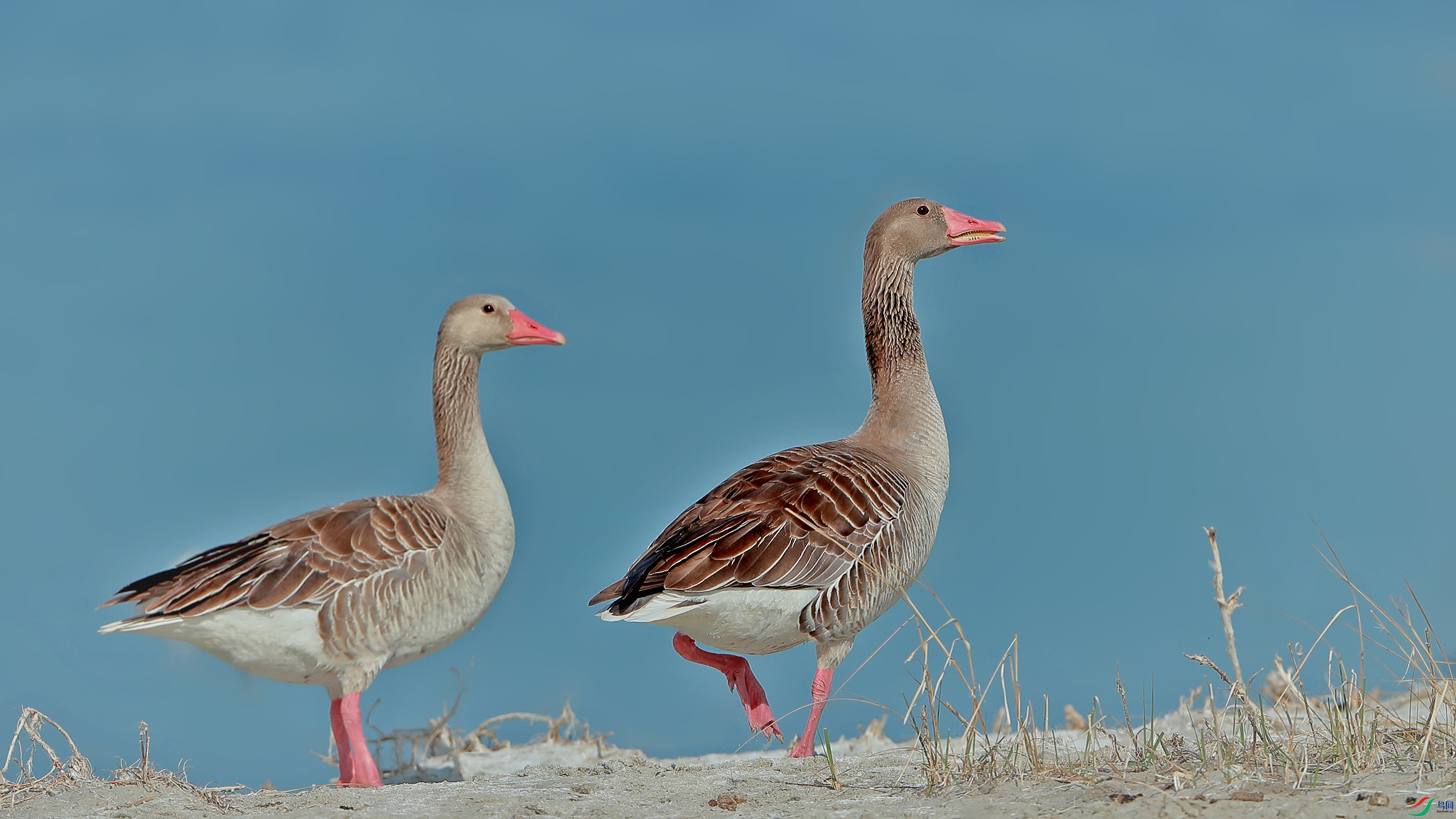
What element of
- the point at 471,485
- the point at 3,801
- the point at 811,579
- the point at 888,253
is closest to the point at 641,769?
the point at 811,579

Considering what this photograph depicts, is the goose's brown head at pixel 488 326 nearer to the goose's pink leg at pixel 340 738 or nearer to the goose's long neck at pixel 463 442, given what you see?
the goose's long neck at pixel 463 442

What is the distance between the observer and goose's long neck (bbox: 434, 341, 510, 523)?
1049 cm

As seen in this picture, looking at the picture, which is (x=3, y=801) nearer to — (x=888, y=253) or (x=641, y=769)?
(x=641, y=769)

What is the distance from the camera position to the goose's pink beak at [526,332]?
1111 centimetres

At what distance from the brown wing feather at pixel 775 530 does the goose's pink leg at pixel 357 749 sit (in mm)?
2104

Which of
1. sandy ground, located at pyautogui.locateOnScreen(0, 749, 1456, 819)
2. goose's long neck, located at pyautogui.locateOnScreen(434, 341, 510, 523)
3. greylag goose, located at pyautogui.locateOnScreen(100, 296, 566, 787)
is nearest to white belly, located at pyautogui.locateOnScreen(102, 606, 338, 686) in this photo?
greylag goose, located at pyautogui.locateOnScreen(100, 296, 566, 787)

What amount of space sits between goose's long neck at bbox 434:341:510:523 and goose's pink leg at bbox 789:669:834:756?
348cm

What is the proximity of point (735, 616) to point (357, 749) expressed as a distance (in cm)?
318

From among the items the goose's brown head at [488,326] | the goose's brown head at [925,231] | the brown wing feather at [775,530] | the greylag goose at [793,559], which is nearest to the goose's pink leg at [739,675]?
the greylag goose at [793,559]

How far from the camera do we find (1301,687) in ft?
18.8

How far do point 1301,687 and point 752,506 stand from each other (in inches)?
158

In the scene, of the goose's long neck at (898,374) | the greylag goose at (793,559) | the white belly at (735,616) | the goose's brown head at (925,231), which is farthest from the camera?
the goose's brown head at (925,231)

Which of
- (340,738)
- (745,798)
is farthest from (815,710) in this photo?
(340,738)

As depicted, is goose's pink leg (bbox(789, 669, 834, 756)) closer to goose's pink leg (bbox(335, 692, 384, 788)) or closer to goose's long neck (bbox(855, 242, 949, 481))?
goose's long neck (bbox(855, 242, 949, 481))
